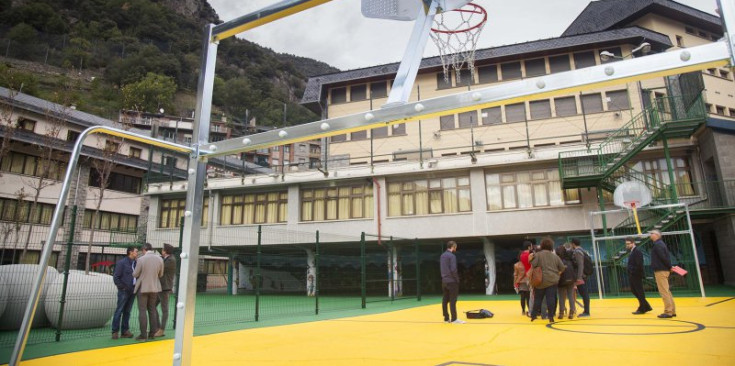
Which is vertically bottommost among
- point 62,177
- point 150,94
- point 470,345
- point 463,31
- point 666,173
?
point 470,345

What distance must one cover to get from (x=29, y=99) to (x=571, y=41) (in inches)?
1644

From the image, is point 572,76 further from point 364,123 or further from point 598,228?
point 598,228

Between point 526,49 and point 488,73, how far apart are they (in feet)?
9.66

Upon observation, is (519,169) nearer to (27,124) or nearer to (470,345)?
(470,345)

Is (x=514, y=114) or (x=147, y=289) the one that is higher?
(x=514, y=114)

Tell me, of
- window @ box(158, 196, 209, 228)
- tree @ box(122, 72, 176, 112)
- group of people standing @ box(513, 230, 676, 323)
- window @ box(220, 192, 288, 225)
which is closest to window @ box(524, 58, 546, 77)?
window @ box(220, 192, 288, 225)

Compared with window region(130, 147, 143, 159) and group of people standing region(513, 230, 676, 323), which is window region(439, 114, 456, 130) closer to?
group of people standing region(513, 230, 676, 323)

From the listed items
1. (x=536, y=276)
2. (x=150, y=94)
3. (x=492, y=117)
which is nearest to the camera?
(x=536, y=276)

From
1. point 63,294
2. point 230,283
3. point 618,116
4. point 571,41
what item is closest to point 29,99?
point 230,283

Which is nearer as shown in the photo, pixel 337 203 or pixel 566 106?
pixel 337 203

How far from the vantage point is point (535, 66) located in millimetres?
30750

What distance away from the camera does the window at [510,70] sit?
102 feet

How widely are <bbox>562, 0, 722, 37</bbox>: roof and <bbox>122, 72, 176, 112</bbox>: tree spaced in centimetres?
6366

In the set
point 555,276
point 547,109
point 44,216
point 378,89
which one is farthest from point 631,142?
point 44,216
